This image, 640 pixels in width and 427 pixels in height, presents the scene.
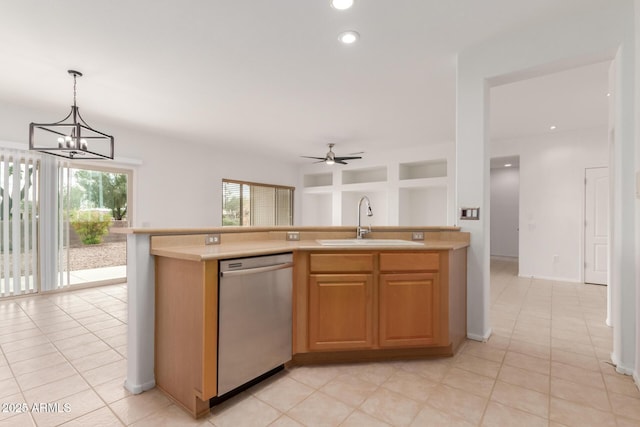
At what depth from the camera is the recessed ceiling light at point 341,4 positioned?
216cm

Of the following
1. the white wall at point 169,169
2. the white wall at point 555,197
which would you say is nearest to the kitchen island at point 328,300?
the white wall at point 169,169

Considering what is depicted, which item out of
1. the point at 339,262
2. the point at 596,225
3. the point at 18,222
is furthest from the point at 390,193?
the point at 18,222

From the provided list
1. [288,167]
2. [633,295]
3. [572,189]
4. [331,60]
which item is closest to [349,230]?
[331,60]

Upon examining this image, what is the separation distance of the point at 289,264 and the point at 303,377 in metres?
0.78

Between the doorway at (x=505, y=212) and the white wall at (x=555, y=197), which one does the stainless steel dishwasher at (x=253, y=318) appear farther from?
the doorway at (x=505, y=212)

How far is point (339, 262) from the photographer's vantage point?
2.24 m

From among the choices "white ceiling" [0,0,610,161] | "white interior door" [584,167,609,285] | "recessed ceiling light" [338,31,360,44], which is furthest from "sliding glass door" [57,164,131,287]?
"white interior door" [584,167,609,285]

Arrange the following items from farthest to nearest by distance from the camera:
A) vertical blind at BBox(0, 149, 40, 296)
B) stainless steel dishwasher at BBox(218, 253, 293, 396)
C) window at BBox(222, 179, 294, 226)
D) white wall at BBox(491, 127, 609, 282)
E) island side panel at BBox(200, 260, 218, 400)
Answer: window at BBox(222, 179, 294, 226)
white wall at BBox(491, 127, 609, 282)
vertical blind at BBox(0, 149, 40, 296)
stainless steel dishwasher at BBox(218, 253, 293, 396)
island side panel at BBox(200, 260, 218, 400)

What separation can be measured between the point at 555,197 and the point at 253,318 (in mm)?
5878

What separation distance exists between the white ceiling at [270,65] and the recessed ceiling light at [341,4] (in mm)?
77

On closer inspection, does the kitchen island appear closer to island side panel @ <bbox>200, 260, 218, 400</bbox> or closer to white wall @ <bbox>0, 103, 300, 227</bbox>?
island side panel @ <bbox>200, 260, 218, 400</bbox>

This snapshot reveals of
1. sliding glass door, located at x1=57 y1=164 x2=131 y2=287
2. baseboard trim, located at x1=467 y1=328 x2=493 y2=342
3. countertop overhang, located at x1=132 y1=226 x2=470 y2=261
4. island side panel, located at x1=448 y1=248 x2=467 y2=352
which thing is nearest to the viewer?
countertop overhang, located at x1=132 y1=226 x2=470 y2=261

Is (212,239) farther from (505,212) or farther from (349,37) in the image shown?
(505,212)

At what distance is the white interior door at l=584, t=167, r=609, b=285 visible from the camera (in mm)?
4973
